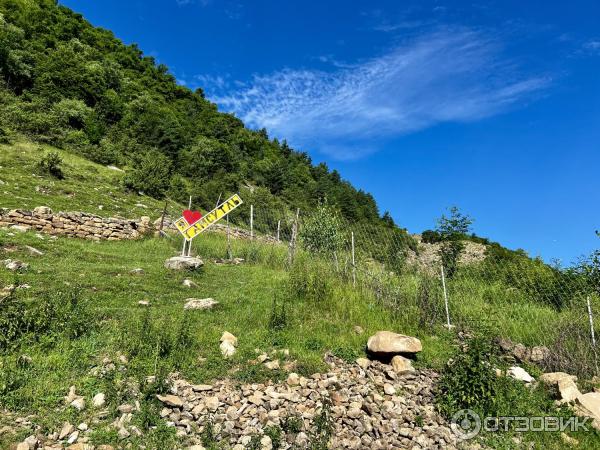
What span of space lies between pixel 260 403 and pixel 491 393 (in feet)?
10.7

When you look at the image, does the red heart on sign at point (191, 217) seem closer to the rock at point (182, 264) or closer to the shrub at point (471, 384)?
the rock at point (182, 264)

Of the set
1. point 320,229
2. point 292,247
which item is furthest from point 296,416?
point 320,229

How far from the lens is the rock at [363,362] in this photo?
628cm

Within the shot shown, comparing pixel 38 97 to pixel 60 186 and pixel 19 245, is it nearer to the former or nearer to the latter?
pixel 60 186

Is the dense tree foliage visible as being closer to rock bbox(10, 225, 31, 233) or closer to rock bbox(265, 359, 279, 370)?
rock bbox(10, 225, 31, 233)

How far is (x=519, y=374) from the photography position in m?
6.36

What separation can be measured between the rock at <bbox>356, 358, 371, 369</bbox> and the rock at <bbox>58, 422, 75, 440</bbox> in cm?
418

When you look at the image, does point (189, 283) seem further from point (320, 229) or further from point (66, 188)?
point (66, 188)

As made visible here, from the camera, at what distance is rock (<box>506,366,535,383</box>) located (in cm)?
625

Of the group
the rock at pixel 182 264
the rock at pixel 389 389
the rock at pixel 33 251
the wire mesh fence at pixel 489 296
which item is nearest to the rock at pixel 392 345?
the rock at pixel 389 389

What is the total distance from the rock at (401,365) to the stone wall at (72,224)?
514 inches

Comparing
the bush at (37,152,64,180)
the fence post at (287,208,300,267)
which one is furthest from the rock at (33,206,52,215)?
the fence post at (287,208,300,267)

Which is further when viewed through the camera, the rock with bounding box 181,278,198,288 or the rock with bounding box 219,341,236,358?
the rock with bounding box 181,278,198,288

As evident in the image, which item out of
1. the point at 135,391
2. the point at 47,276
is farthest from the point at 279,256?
the point at 135,391
